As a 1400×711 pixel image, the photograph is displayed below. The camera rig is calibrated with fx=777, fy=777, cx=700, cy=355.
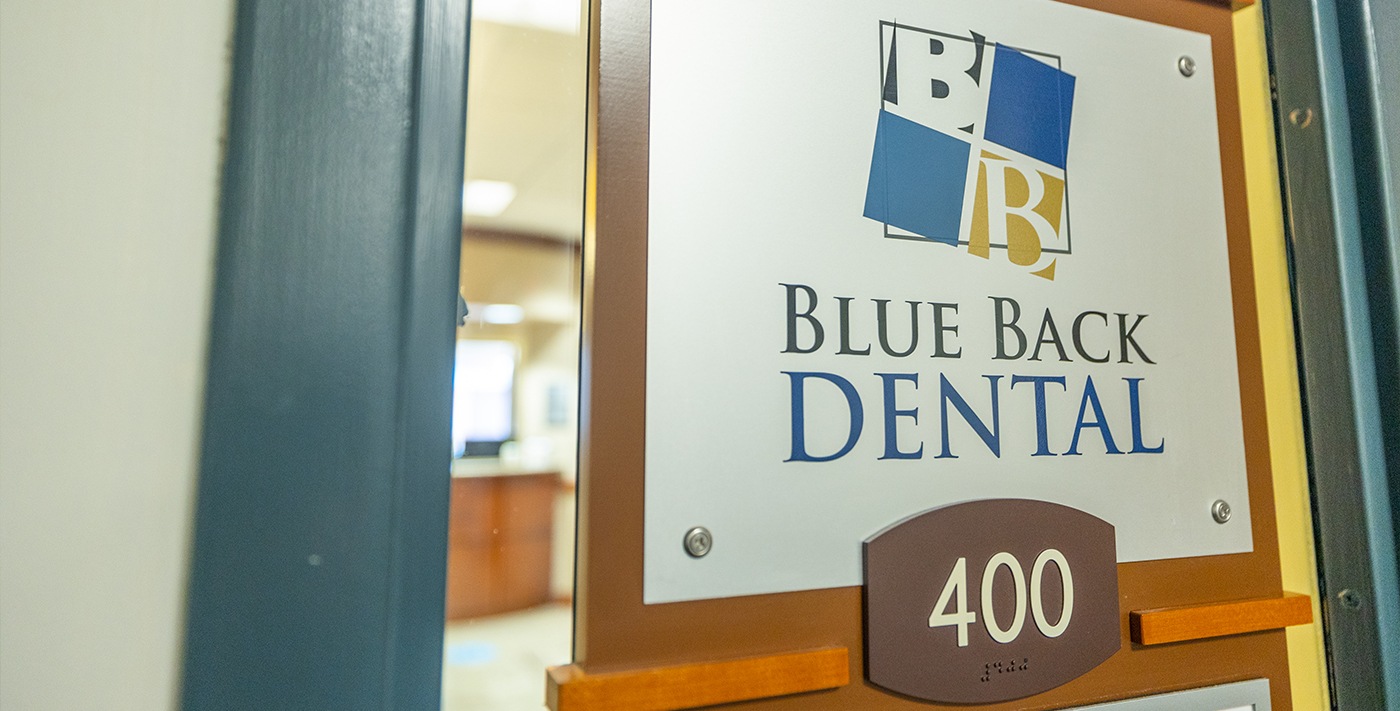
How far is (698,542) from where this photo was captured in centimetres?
69

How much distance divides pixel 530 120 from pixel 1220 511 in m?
0.88

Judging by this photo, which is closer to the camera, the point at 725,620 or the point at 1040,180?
the point at 725,620

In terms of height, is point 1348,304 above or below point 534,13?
below

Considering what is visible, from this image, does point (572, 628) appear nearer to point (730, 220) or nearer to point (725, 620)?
point (725, 620)

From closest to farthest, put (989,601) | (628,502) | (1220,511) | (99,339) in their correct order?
1. (99,339)
2. (628,502)
3. (989,601)
4. (1220,511)

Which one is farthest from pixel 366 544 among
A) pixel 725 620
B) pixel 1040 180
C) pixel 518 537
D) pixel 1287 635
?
pixel 1287 635

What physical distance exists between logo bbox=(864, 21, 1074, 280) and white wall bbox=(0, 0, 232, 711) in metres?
0.61

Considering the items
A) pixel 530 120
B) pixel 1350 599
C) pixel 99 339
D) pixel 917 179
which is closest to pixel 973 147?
pixel 917 179

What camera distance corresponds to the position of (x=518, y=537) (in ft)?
2.19

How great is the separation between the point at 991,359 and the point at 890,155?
0.79 feet

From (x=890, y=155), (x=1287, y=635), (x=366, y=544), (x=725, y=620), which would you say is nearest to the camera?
(x=366, y=544)

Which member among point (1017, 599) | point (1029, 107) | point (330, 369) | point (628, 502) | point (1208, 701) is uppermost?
point (1029, 107)

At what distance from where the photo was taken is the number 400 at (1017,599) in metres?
0.76

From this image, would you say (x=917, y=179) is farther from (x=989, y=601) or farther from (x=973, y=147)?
(x=989, y=601)
